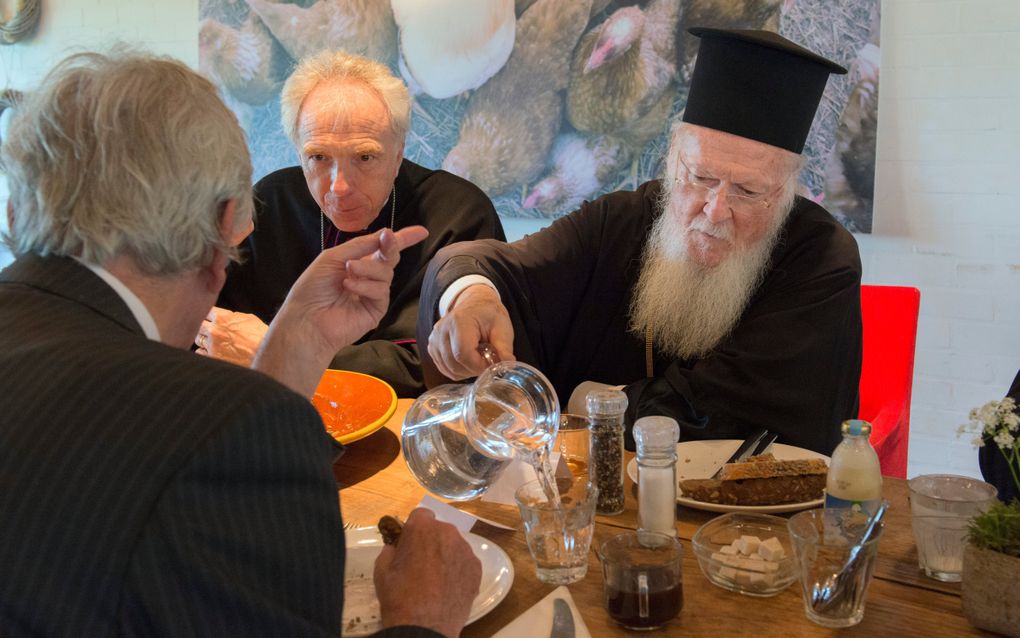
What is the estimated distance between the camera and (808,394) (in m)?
2.19

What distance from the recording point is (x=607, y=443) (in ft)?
5.24

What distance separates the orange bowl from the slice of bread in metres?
0.75

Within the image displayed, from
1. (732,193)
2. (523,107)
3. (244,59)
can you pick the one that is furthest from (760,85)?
(244,59)

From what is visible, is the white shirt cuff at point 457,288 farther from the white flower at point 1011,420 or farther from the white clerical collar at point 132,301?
the white flower at point 1011,420

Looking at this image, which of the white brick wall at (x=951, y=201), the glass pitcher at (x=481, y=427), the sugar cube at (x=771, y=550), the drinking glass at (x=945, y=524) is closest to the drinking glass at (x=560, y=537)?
the glass pitcher at (x=481, y=427)

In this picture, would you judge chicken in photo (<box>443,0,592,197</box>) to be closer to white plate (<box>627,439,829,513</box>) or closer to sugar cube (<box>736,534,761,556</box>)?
white plate (<box>627,439,829,513</box>)

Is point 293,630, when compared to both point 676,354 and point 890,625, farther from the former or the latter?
point 676,354

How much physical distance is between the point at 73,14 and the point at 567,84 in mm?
3844

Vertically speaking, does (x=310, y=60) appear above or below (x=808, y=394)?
above

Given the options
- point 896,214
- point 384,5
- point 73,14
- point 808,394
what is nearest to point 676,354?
point 808,394

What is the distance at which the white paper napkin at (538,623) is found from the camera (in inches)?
48.1

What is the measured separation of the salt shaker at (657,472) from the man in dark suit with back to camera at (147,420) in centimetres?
38

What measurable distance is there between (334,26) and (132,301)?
170 inches

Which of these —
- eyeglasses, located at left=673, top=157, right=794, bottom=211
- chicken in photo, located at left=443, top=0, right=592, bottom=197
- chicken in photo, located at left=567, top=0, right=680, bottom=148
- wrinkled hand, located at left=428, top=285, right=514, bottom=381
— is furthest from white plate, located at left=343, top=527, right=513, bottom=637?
chicken in photo, located at left=443, top=0, right=592, bottom=197
